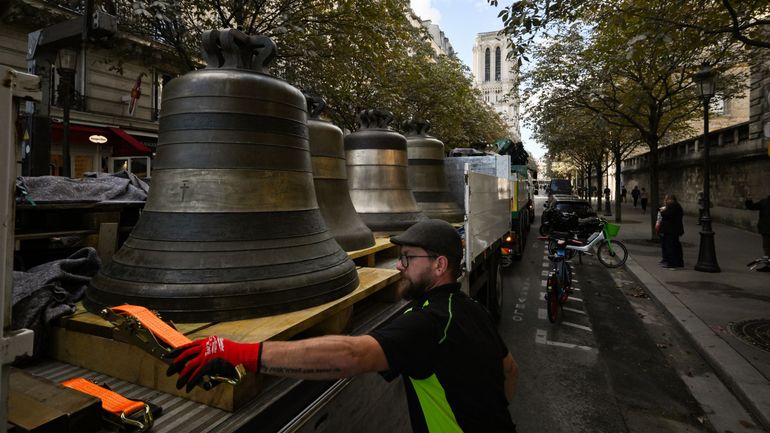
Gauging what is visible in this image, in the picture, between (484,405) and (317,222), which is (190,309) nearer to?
(317,222)

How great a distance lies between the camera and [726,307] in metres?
7.92

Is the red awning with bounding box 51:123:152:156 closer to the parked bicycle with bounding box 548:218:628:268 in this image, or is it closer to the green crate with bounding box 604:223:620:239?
the parked bicycle with bounding box 548:218:628:268

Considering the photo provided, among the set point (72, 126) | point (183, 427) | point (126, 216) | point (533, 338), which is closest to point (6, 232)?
point (183, 427)

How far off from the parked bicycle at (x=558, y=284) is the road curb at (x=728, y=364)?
1.77 metres

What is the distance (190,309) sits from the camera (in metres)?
2.14

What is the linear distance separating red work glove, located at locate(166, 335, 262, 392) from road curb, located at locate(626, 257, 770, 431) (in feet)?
16.6

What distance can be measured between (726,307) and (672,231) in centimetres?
423

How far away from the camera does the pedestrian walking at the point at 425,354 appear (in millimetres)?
1443

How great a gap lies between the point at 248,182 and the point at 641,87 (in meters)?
16.7

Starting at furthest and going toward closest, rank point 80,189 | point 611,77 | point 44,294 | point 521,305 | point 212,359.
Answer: point 611,77 < point 521,305 < point 80,189 < point 44,294 < point 212,359

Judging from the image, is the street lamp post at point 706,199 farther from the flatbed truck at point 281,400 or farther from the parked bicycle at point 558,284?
the flatbed truck at point 281,400

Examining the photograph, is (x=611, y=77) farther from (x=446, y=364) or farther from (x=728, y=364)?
(x=446, y=364)

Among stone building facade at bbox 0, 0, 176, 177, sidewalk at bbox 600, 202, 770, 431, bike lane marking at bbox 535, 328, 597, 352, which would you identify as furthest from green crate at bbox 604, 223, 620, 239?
stone building facade at bbox 0, 0, 176, 177

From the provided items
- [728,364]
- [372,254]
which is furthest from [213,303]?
[728,364]
